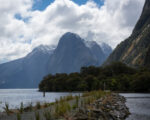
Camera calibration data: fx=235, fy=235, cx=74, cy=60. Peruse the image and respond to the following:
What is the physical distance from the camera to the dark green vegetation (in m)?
108

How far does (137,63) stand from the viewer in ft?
620

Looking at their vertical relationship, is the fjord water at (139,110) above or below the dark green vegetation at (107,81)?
below

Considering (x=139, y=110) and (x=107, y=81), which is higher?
(x=107, y=81)

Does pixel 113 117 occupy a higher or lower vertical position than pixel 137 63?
lower

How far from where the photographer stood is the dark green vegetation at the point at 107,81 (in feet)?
355

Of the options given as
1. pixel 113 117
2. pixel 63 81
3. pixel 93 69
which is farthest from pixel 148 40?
pixel 113 117

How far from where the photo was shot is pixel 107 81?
119875 millimetres

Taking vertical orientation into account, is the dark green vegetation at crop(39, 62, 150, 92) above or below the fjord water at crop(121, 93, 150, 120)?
above

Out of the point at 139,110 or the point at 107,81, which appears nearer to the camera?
the point at 139,110

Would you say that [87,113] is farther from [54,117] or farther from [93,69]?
[93,69]

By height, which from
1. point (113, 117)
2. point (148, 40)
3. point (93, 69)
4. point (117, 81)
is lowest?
point (113, 117)

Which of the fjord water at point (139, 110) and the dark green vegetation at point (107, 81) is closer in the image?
the fjord water at point (139, 110)

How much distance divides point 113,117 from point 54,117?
22.7 ft

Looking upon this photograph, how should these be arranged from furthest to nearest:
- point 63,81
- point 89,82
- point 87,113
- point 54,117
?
point 63,81
point 89,82
point 87,113
point 54,117
